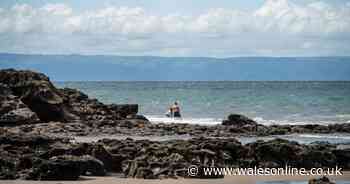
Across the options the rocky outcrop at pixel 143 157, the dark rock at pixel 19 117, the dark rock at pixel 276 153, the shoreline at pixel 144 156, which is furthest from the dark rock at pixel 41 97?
the dark rock at pixel 276 153

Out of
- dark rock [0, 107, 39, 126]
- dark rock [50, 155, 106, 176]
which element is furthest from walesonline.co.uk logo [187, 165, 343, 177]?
dark rock [0, 107, 39, 126]

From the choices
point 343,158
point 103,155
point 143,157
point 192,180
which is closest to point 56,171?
point 103,155

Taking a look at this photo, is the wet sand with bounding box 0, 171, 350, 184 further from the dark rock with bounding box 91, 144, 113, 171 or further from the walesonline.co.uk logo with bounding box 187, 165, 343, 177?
the dark rock with bounding box 91, 144, 113, 171

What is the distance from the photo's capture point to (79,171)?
1753 centimetres

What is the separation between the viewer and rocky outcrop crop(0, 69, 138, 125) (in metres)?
33.2

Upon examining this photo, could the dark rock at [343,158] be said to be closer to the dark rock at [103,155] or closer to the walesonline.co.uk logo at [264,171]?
the walesonline.co.uk logo at [264,171]

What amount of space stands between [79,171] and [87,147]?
1.86 metres

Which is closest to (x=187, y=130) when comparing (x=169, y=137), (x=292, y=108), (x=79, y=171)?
(x=169, y=137)

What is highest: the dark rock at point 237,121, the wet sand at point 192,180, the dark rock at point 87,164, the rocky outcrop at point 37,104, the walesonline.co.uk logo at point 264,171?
the rocky outcrop at point 37,104

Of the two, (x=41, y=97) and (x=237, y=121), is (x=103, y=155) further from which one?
(x=237, y=121)

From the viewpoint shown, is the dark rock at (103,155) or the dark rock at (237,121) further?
the dark rock at (237,121)

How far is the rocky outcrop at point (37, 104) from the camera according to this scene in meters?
33.2

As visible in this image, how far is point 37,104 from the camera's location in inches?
1384

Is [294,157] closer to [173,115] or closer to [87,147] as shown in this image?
[87,147]
